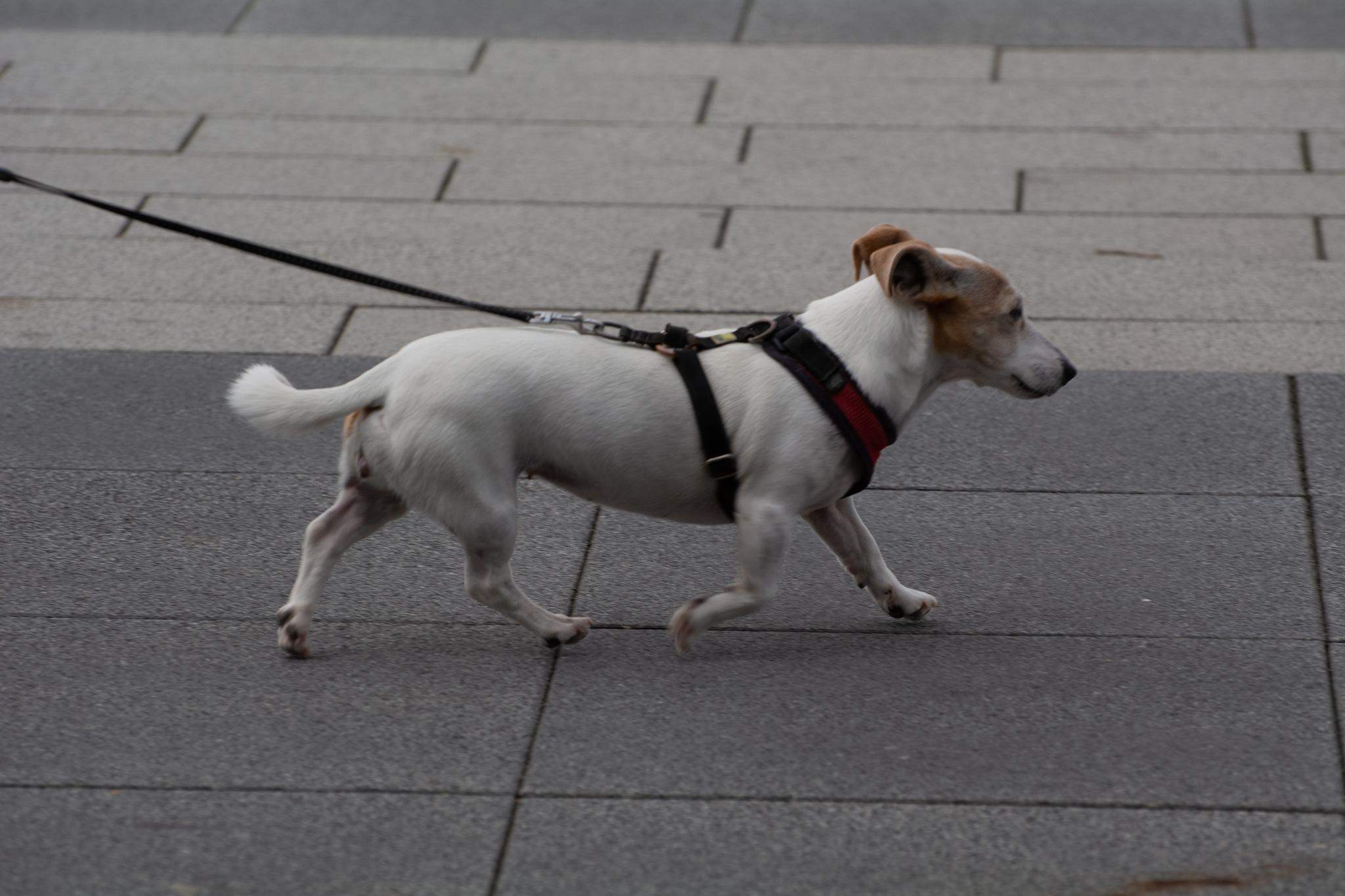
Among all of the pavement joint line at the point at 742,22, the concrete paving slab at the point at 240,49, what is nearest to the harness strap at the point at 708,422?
the concrete paving slab at the point at 240,49

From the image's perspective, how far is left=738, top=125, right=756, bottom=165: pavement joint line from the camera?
28.1ft

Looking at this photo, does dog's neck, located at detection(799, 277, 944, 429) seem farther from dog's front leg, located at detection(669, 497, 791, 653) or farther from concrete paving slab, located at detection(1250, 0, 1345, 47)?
concrete paving slab, located at detection(1250, 0, 1345, 47)

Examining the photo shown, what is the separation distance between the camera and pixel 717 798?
12.6 ft

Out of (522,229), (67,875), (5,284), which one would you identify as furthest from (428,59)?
(67,875)

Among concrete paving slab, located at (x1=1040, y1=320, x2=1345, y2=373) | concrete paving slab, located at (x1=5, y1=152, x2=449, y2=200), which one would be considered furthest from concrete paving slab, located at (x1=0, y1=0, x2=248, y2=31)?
concrete paving slab, located at (x1=1040, y1=320, x2=1345, y2=373)

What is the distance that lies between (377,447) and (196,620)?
36.0 inches

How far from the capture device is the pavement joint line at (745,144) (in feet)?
28.1

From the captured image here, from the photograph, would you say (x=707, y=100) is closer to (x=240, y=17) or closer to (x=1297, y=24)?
(x=240, y=17)

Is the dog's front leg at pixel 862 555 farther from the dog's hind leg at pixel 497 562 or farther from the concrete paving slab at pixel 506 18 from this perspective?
the concrete paving slab at pixel 506 18

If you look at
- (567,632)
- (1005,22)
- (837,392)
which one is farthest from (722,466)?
(1005,22)

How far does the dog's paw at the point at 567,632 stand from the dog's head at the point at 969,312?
1215mm

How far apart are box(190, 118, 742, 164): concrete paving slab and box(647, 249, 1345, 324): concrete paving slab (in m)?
1.43

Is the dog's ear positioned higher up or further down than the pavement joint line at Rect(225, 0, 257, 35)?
higher up

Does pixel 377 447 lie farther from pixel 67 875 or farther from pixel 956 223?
pixel 956 223
